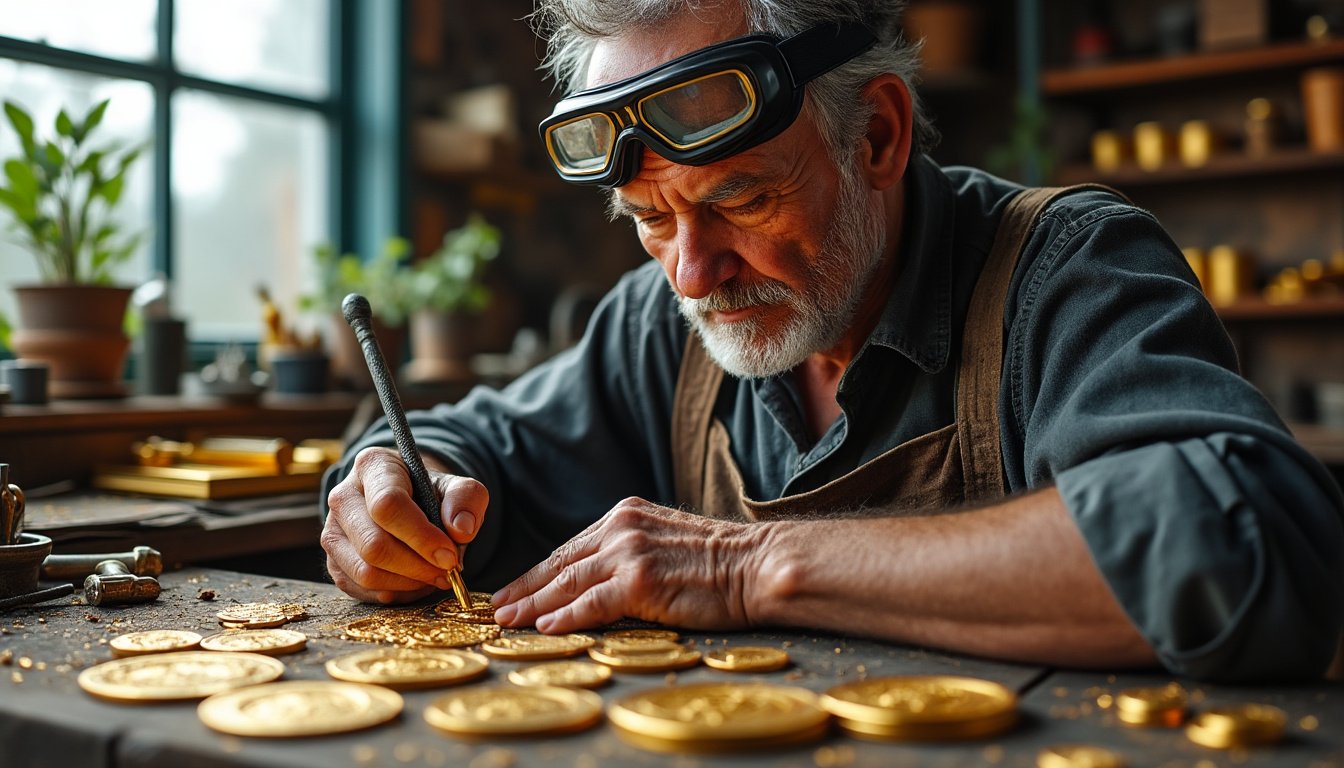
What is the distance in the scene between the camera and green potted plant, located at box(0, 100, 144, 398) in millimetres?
2584

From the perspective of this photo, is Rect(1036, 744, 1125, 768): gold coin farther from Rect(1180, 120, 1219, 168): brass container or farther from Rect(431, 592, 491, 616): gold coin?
Rect(1180, 120, 1219, 168): brass container

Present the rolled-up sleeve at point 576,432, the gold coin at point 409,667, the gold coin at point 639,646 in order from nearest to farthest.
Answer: the gold coin at point 409,667, the gold coin at point 639,646, the rolled-up sleeve at point 576,432

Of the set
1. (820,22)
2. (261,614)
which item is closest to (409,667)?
(261,614)

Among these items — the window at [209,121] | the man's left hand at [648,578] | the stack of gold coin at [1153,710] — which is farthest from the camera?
the window at [209,121]

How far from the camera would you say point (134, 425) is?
8.51 ft

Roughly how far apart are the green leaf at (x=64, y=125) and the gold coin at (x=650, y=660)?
2061 mm

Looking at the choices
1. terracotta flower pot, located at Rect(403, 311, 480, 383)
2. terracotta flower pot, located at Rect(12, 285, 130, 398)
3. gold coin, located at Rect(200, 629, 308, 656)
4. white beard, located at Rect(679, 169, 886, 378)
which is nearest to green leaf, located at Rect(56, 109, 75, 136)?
terracotta flower pot, located at Rect(12, 285, 130, 398)

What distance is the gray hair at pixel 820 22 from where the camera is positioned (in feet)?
5.59

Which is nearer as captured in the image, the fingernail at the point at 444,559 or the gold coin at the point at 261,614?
the gold coin at the point at 261,614

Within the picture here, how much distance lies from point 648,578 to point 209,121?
289 cm

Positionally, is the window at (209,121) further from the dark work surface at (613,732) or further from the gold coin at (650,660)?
the gold coin at (650,660)

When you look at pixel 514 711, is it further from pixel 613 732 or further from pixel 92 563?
pixel 92 563

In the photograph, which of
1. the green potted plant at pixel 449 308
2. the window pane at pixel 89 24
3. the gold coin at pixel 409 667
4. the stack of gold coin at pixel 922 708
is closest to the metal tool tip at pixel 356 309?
the gold coin at pixel 409 667

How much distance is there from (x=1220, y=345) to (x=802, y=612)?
63cm
